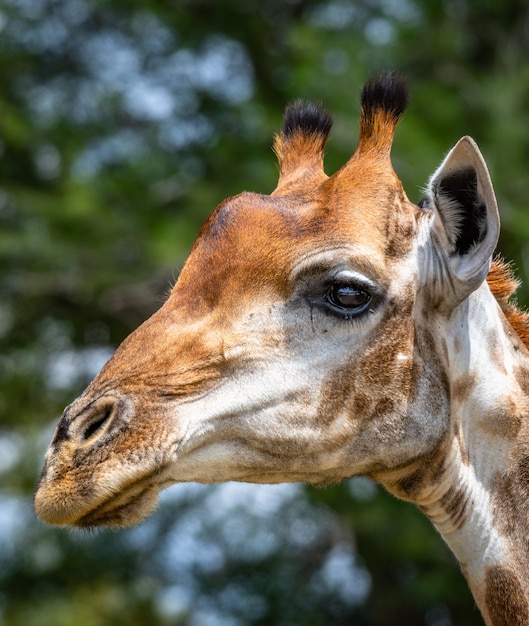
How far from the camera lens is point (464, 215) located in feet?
15.0

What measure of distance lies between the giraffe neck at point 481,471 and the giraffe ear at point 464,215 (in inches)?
8.9

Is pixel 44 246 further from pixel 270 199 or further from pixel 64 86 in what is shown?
pixel 270 199

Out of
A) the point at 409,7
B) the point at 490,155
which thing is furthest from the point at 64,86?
the point at 490,155

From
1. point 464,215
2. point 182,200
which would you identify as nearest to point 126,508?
point 464,215

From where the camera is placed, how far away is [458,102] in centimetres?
1212

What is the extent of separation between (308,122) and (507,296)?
1424 millimetres

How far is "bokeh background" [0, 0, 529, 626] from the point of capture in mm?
12023

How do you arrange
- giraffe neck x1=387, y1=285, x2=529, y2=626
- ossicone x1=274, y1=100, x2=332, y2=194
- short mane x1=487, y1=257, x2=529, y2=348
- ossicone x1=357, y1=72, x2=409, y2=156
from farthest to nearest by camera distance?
1. ossicone x1=274, y1=100, x2=332, y2=194
2. short mane x1=487, y1=257, x2=529, y2=348
3. ossicone x1=357, y1=72, x2=409, y2=156
4. giraffe neck x1=387, y1=285, x2=529, y2=626

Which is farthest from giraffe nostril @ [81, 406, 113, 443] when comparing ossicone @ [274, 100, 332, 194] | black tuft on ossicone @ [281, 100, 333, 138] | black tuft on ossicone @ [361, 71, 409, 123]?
black tuft on ossicone @ [281, 100, 333, 138]

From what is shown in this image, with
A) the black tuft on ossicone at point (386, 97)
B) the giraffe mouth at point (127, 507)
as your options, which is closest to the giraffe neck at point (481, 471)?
the black tuft on ossicone at point (386, 97)

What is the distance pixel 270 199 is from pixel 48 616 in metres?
11.2

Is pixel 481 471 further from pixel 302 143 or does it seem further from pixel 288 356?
pixel 302 143

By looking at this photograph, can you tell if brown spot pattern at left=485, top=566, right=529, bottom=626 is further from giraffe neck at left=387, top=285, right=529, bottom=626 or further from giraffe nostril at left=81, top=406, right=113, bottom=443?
giraffe nostril at left=81, top=406, right=113, bottom=443

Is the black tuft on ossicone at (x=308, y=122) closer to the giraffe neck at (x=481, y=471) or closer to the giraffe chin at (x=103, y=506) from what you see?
the giraffe neck at (x=481, y=471)
